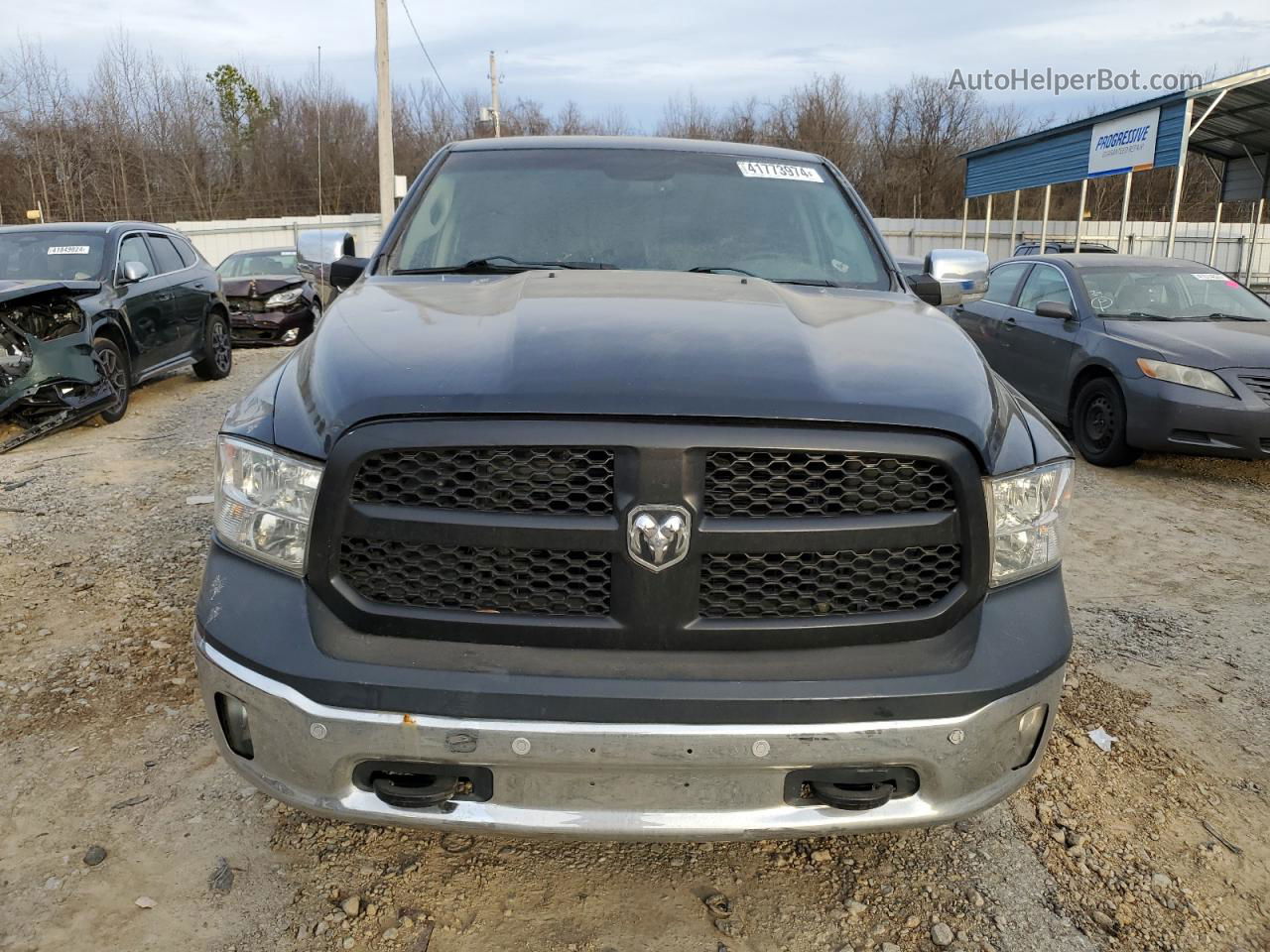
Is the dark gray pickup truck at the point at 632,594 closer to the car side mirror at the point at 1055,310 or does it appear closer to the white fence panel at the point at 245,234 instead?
the car side mirror at the point at 1055,310

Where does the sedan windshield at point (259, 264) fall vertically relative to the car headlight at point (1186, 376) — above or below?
above

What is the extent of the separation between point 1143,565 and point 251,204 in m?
44.0

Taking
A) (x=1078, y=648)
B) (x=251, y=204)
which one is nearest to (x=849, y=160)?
(x=251, y=204)

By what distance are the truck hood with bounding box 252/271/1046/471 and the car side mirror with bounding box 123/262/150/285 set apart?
699 centimetres

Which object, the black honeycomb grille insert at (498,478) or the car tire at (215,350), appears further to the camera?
the car tire at (215,350)

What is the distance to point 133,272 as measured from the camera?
8.28 meters

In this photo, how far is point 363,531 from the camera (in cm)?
180

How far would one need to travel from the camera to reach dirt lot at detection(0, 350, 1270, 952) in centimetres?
214

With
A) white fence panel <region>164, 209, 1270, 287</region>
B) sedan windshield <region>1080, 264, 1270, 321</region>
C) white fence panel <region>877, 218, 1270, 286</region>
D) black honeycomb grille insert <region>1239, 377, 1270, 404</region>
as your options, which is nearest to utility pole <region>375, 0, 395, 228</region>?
white fence panel <region>164, 209, 1270, 287</region>

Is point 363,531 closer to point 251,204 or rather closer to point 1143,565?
point 1143,565

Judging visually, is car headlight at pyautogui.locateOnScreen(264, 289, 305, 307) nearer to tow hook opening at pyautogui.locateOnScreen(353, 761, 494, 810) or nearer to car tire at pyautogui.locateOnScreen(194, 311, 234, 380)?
car tire at pyautogui.locateOnScreen(194, 311, 234, 380)

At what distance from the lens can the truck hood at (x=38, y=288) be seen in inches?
274

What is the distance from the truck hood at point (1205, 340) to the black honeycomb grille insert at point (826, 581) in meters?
5.60

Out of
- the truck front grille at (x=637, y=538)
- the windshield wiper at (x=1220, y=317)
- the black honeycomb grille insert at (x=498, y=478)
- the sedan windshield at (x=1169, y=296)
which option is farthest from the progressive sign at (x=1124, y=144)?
the black honeycomb grille insert at (x=498, y=478)
